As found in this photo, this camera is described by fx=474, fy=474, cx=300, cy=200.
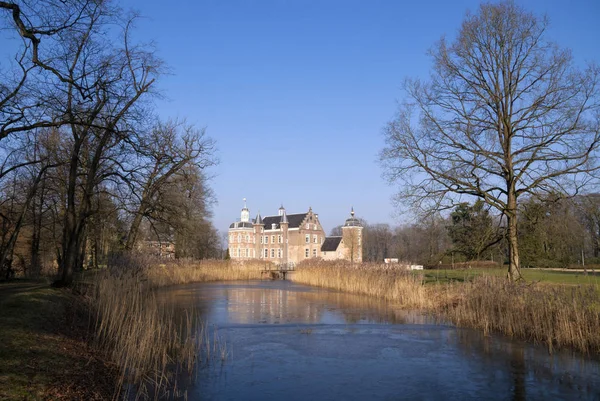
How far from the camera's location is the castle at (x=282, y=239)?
6644 centimetres

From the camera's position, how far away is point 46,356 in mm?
6652

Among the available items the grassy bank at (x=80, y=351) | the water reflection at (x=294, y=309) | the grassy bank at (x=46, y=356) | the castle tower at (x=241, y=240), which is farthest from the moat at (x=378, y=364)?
the castle tower at (x=241, y=240)

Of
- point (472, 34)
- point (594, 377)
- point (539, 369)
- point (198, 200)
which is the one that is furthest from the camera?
point (198, 200)

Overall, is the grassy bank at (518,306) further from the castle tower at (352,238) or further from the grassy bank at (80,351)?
the castle tower at (352,238)

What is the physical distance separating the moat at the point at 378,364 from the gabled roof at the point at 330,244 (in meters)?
52.8

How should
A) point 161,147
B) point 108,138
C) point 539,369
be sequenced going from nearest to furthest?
point 539,369, point 161,147, point 108,138

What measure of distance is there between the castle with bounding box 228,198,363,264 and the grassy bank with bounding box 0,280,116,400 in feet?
181

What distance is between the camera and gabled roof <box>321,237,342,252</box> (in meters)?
67.1

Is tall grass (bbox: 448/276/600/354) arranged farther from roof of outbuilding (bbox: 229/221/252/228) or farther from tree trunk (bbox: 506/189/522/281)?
roof of outbuilding (bbox: 229/221/252/228)

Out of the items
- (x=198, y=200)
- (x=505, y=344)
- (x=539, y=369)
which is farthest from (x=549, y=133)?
(x=198, y=200)

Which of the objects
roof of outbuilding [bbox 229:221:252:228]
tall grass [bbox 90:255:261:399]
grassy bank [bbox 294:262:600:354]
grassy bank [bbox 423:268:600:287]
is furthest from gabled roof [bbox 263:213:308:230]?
tall grass [bbox 90:255:261:399]

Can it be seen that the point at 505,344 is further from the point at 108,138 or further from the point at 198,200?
Answer: the point at 198,200

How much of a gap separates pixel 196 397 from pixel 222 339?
4142mm

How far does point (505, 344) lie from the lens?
10523 mm
